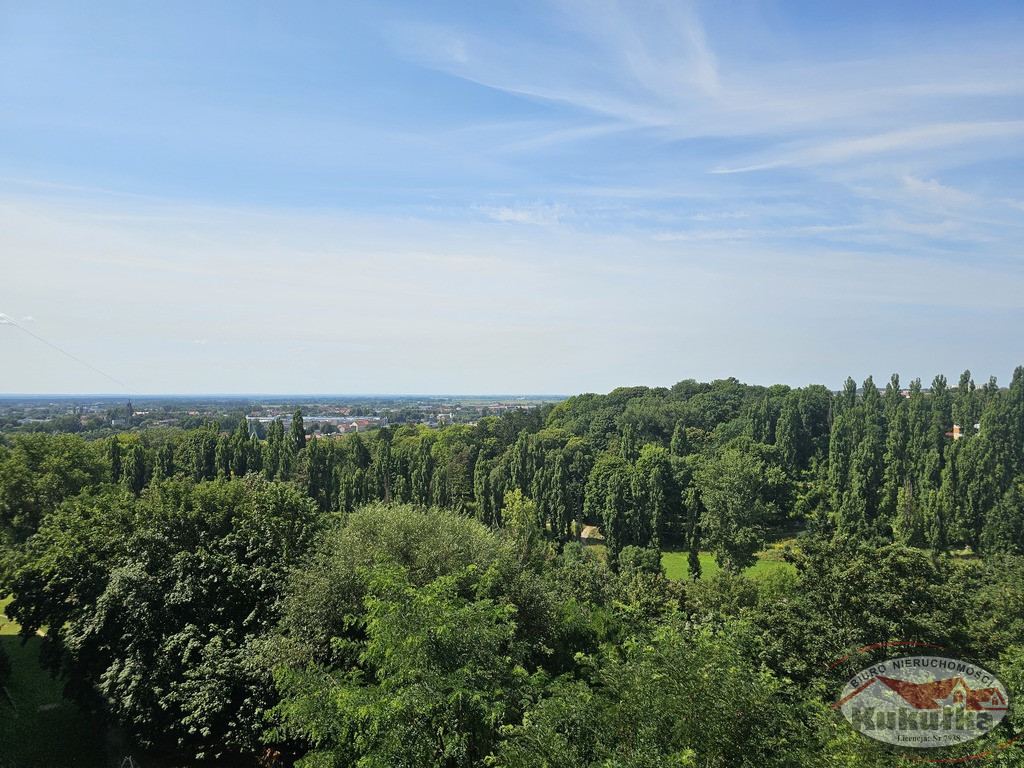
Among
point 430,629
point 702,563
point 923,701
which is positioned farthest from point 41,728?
point 702,563

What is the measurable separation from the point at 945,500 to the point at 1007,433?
1842 centimetres

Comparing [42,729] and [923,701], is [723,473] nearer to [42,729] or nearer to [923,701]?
[923,701]

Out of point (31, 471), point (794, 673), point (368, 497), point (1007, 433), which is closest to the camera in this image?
point (794, 673)

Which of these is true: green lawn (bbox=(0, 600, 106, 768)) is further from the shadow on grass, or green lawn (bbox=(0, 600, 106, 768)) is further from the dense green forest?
the dense green forest

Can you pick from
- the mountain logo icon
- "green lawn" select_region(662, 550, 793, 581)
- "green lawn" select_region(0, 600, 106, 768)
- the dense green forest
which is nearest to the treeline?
"green lawn" select_region(662, 550, 793, 581)

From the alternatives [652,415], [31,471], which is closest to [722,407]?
[652,415]

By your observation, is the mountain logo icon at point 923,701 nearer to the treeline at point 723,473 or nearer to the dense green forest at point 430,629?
the dense green forest at point 430,629

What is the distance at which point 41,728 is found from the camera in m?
17.3

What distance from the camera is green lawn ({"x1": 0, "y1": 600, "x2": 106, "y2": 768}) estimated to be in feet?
51.4

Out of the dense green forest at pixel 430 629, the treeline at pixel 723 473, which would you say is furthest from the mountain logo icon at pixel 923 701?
A: the treeline at pixel 723 473

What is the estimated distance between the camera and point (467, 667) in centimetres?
1043

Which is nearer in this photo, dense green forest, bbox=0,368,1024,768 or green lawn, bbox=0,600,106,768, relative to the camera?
dense green forest, bbox=0,368,1024,768

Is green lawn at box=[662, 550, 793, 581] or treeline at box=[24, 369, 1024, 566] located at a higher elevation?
treeline at box=[24, 369, 1024, 566]

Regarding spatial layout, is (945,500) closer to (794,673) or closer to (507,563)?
(794,673)
